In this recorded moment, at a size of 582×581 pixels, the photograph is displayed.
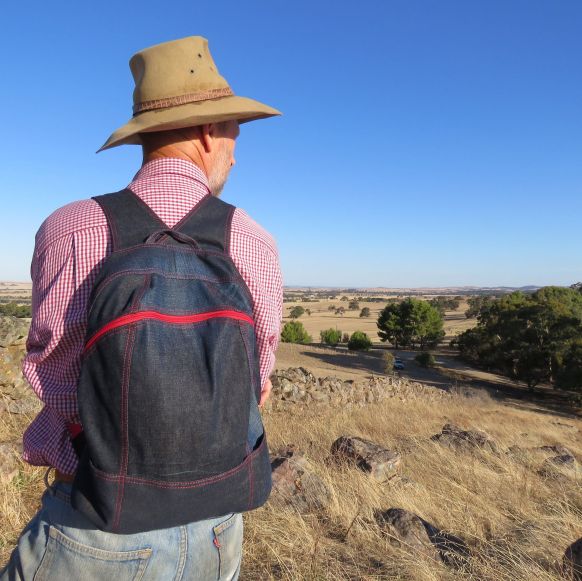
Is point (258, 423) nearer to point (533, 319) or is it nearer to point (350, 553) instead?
point (350, 553)

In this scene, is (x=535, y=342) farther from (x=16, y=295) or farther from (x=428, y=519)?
(x=16, y=295)

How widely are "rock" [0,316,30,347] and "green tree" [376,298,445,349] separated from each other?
49.6 metres

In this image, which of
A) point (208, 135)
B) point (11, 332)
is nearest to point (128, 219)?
point (208, 135)

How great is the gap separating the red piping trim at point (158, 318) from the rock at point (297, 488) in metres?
3.18

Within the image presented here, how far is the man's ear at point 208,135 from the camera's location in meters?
→ 1.61

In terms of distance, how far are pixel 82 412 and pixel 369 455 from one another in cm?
458

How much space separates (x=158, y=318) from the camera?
120 cm

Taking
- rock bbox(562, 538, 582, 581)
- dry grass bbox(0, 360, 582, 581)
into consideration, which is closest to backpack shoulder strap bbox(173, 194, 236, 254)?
dry grass bbox(0, 360, 582, 581)

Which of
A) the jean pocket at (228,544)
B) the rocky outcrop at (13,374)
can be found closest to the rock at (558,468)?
the jean pocket at (228,544)

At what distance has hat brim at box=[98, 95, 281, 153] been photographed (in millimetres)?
1522

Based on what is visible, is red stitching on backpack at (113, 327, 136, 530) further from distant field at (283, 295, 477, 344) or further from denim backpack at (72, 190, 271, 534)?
distant field at (283, 295, 477, 344)

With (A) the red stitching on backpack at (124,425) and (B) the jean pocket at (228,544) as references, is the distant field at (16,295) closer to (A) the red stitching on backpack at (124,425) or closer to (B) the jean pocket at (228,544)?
(B) the jean pocket at (228,544)

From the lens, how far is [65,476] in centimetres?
138

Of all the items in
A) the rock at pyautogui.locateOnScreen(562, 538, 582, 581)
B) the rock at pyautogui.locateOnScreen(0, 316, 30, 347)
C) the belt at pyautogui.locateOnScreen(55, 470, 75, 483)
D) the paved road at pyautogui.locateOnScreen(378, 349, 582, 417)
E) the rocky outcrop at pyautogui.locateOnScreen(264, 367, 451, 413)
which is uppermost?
the belt at pyautogui.locateOnScreen(55, 470, 75, 483)
